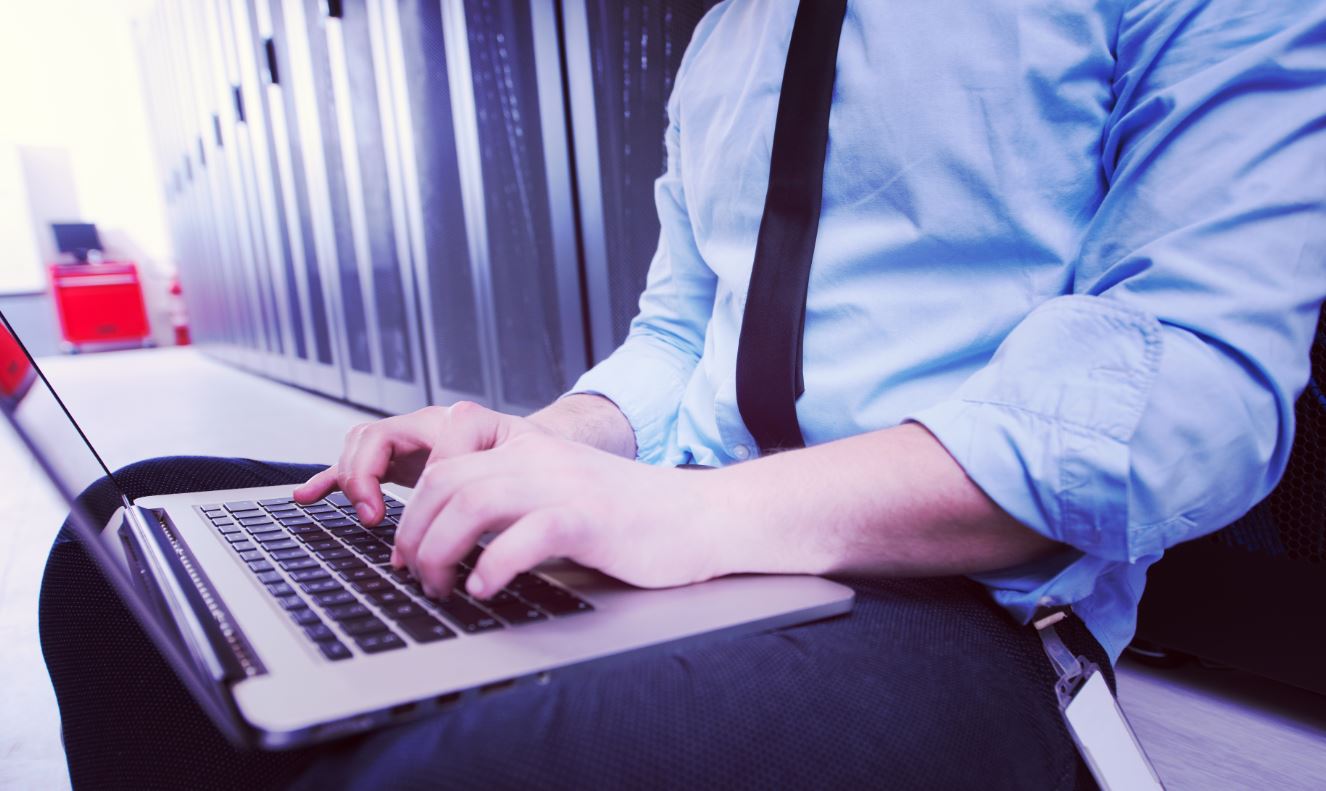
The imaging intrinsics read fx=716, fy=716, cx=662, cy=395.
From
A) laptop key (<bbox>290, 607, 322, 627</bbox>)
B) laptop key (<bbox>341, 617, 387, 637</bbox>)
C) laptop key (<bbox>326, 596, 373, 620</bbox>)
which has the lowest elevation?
laptop key (<bbox>326, 596, 373, 620</bbox>)

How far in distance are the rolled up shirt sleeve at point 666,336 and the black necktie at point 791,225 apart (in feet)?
0.61

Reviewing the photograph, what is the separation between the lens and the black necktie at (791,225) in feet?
1.82

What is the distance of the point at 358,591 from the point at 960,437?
1.10 feet

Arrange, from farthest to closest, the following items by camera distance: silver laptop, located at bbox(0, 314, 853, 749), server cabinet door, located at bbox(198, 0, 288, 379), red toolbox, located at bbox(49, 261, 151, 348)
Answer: red toolbox, located at bbox(49, 261, 151, 348), server cabinet door, located at bbox(198, 0, 288, 379), silver laptop, located at bbox(0, 314, 853, 749)

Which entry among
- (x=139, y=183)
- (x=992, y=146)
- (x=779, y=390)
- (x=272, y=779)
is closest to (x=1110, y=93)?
(x=992, y=146)

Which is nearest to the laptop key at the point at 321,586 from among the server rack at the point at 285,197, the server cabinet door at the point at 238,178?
the server rack at the point at 285,197

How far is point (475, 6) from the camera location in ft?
6.16

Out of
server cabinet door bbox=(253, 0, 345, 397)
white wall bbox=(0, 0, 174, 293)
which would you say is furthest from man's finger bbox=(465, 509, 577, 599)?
white wall bbox=(0, 0, 174, 293)

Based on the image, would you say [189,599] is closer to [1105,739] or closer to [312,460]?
[1105,739]

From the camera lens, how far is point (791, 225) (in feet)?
1.86

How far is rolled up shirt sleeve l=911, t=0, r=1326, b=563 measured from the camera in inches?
14.0

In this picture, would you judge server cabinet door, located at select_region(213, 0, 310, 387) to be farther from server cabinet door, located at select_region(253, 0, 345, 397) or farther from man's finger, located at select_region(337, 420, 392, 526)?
man's finger, located at select_region(337, 420, 392, 526)

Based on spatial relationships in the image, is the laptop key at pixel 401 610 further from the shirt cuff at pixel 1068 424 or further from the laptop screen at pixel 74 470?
the shirt cuff at pixel 1068 424

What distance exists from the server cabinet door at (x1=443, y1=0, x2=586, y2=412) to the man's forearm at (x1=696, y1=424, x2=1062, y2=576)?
1.37 metres
